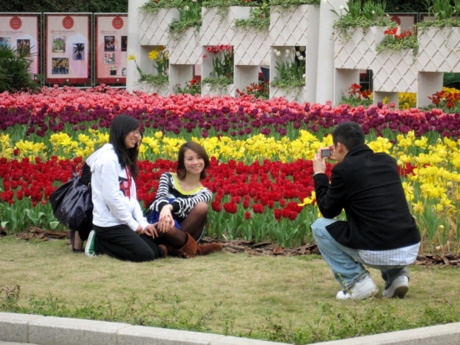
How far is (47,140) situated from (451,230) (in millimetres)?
6972

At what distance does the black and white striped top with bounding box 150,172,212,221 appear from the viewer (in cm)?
823

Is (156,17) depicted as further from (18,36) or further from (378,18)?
(378,18)

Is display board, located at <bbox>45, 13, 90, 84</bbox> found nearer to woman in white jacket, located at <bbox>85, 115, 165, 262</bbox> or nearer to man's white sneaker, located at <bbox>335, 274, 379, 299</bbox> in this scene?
woman in white jacket, located at <bbox>85, 115, 165, 262</bbox>

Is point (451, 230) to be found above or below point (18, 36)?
below

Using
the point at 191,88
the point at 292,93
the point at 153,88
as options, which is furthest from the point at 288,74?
the point at 153,88

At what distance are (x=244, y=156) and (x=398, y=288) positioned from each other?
221 inches

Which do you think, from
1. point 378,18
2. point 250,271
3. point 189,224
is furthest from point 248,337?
point 378,18

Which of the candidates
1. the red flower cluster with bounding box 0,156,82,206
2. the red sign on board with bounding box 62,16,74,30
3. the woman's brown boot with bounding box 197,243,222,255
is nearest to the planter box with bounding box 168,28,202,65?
the red sign on board with bounding box 62,16,74,30

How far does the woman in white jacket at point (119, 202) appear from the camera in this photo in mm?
7887

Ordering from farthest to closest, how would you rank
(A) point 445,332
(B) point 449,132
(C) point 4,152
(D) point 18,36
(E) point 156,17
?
(D) point 18,36
(E) point 156,17
(B) point 449,132
(C) point 4,152
(A) point 445,332

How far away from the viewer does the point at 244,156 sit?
1200cm

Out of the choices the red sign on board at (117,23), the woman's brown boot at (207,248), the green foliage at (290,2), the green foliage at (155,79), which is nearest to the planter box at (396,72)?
the green foliage at (290,2)

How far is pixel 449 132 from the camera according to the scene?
13.3 m

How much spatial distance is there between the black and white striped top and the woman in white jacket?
24cm
